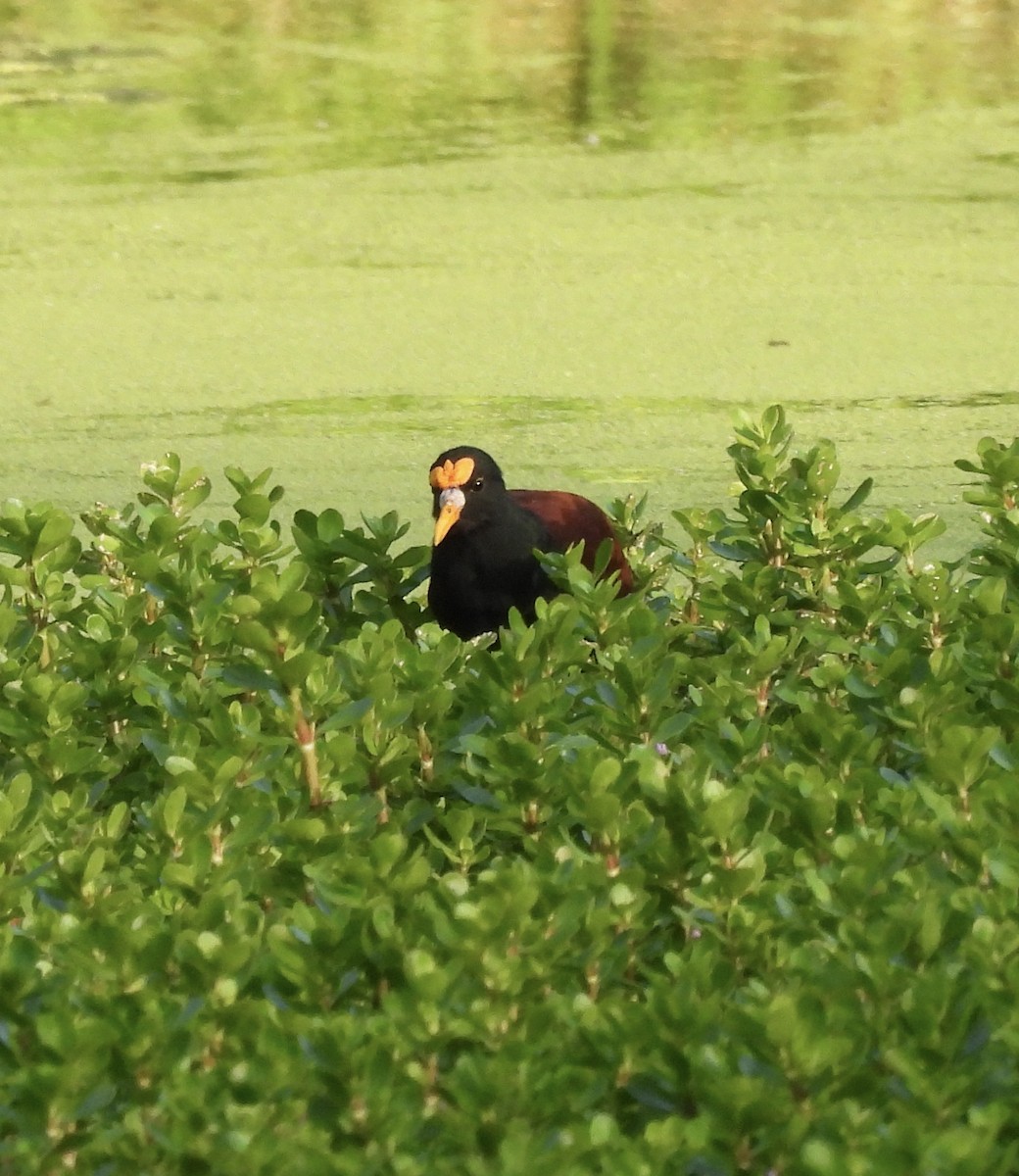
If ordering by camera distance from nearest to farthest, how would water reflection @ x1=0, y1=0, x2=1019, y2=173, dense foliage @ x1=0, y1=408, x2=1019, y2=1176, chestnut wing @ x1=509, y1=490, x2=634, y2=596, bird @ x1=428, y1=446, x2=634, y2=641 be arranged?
dense foliage @ x1=0, y1=408, x2=1019, y2=1176, bird @ x1=428, y1=446, x2=634, y2=641, chestnut wing @ x1=509, y1=490, x2=634, y2=596, water reflection @ x1=0, y1=0, x2=1019, y2=173

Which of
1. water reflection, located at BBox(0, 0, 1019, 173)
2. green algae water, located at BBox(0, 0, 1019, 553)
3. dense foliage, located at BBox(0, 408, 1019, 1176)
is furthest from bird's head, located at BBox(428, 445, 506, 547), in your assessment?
water reflection, located at BBox(0, 0, 1019, 173)

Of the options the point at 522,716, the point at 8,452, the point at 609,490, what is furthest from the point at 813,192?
the point at 522,716

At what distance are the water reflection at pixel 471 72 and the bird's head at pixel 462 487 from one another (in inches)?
119

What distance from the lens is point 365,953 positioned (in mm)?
1424

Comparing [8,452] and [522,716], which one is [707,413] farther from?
[522,716]

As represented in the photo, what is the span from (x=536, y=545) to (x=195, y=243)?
8.36 feet

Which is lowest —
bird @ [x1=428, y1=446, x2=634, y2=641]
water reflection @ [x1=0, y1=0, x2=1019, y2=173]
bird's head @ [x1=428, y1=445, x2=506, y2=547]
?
bird @ [x1=428, y1=446, x2=634, y2=641]

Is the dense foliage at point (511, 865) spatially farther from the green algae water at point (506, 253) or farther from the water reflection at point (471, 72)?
the water reflection at point (471, 72)

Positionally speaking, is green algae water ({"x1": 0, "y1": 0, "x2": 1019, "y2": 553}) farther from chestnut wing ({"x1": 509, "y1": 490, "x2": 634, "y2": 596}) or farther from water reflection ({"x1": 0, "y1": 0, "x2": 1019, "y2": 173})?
chestnut wing ({"x1": 509, "y1": 490, "x2": 634, "y2": 596})

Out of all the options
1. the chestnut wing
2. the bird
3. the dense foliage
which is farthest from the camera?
the chestnut wing

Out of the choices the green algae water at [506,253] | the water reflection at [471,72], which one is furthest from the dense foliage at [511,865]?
the water reflection at [471,72]

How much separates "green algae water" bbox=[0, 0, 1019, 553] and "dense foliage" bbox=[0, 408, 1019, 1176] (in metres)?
1.47

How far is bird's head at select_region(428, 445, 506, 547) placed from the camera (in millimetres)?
2639

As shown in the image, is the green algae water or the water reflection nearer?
the green algae water
